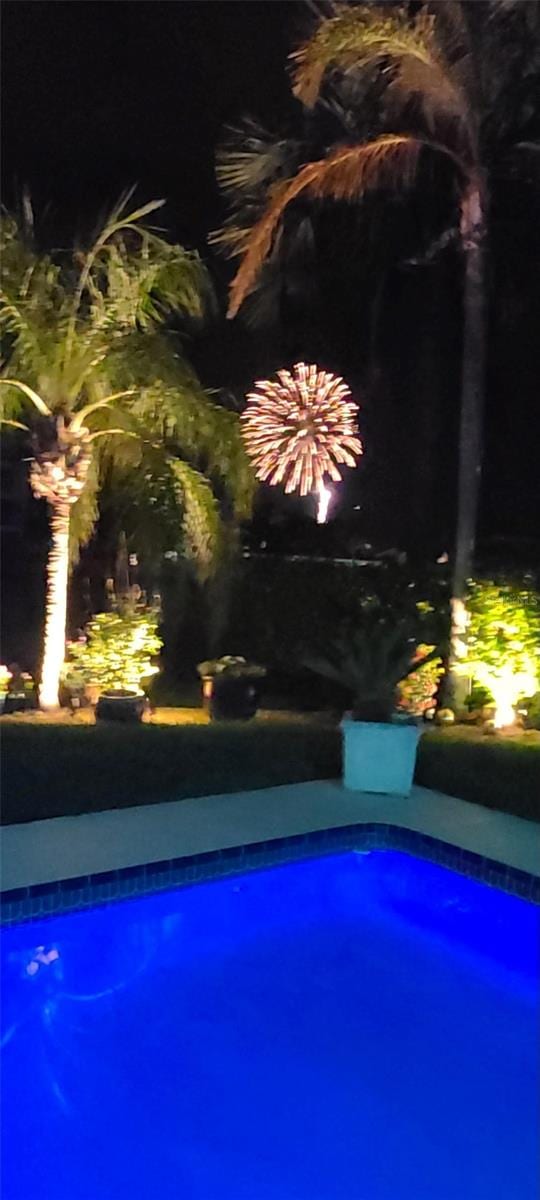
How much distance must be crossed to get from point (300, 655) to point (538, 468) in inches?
137

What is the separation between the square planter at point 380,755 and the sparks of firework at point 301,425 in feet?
10.3

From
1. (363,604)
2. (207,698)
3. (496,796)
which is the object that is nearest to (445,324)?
(363,604)

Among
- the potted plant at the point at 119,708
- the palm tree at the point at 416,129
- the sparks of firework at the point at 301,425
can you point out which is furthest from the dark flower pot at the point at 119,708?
the palm tree at the point at 416,129

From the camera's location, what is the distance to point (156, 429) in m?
8.61

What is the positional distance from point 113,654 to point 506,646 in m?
2.93

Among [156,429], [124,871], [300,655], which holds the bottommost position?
[124,871]

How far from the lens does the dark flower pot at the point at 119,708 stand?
7.93 meters

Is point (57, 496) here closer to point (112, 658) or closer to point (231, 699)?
point (112, 658)

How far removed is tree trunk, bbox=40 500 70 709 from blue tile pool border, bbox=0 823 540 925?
10.2 ft

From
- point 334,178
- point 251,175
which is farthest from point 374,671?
point 251,175

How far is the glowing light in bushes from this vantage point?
31.8 feet

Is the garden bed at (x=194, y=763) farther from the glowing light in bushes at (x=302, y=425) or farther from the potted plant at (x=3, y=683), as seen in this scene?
the glowing light in bushes at (x=302, y=425)

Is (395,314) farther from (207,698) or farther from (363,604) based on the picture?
(207,698)

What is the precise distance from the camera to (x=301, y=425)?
32.1 feet
